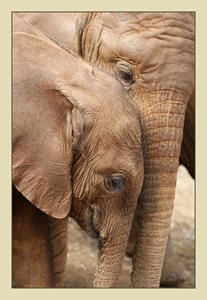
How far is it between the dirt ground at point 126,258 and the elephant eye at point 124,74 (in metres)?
0.95

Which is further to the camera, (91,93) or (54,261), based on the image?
(54,261)

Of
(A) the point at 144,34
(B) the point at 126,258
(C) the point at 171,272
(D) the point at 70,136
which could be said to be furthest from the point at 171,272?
(D) the point at 70,136

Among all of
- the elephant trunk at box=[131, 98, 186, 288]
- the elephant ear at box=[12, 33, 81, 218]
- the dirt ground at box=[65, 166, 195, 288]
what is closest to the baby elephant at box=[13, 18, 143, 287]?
the elephant ear at box=[12, 33, 81, 218]

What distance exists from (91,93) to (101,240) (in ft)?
2.07

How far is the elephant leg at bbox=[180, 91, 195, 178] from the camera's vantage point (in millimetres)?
4897

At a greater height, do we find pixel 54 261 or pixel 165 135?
pixel 165 135

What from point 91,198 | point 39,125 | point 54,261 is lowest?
point 54,261

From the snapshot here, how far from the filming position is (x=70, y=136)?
3857 mm

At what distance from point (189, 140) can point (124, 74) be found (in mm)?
1086

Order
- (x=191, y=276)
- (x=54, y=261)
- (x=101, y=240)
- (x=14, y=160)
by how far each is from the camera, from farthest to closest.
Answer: (x=191, y=276)
(x=54, y=261)
(x=101, y=240)
(x=14, y=160)

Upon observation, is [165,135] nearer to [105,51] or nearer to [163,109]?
[163,109]

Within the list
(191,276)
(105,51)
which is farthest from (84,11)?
(191,276)

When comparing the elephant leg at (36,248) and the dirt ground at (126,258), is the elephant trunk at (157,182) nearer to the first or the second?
the elephant leg at (36,248)

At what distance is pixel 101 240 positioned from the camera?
4086 millimetres
